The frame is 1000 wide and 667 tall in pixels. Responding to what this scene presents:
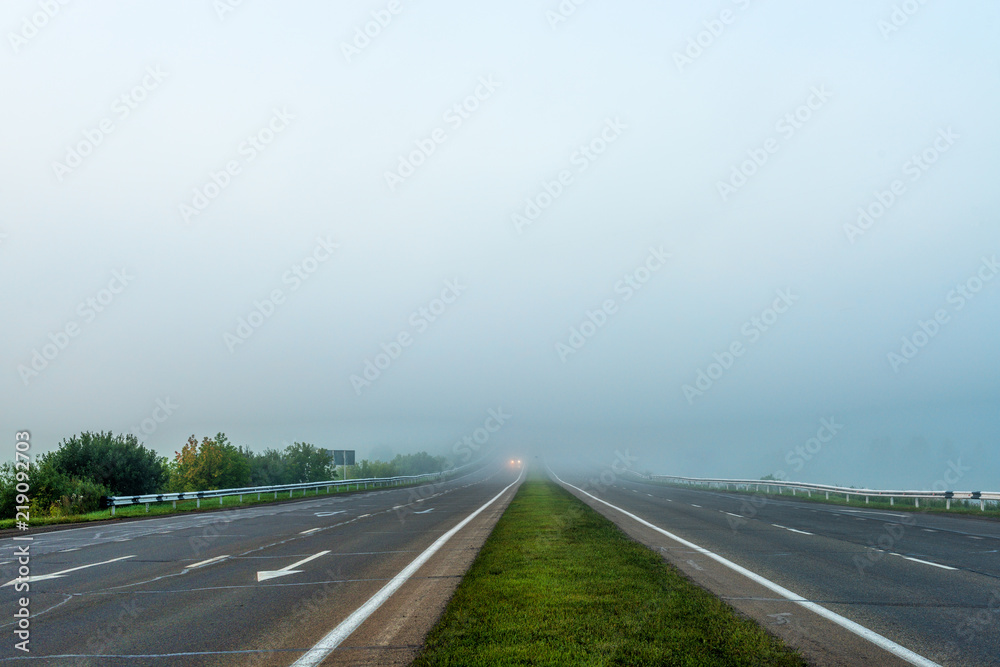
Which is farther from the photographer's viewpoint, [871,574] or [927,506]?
[927,506]

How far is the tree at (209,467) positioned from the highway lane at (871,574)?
120 ft

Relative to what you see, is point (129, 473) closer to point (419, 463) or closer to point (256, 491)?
point (256, 491)

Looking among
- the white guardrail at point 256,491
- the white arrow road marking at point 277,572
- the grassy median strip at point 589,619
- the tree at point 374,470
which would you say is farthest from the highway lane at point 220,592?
the tree at point 374,470

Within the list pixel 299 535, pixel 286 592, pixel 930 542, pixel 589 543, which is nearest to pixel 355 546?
pixel 299 535

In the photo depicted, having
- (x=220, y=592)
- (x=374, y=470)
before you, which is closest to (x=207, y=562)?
(x=220, y=592)

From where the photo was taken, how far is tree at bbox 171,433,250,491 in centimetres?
5097

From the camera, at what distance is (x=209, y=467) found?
169 feet

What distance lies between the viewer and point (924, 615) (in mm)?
8438

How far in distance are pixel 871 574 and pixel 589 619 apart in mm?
6284

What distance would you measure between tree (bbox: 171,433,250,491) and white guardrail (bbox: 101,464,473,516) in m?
3.38

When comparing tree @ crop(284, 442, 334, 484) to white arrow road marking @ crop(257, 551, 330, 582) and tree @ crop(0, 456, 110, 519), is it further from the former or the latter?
white arrow road marking @ crop(257, 551, 330, 582)

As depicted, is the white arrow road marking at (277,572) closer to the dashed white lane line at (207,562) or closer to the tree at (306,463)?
the dashed white lane line at (207,562)

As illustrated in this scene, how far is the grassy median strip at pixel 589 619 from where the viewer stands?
651 cm

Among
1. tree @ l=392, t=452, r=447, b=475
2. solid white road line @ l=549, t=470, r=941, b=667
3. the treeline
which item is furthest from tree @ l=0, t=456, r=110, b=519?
tree @ l=392, t=452, r=447, b=475
